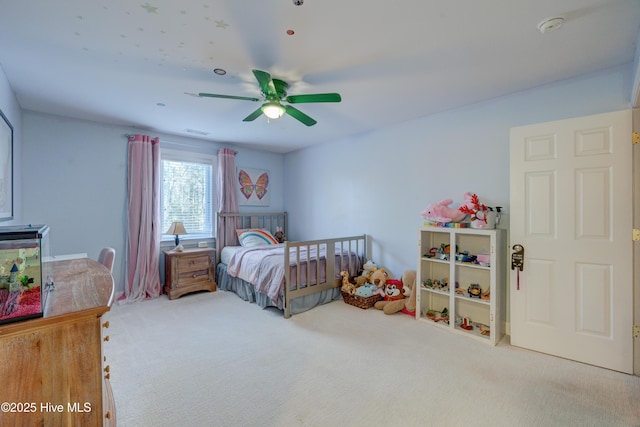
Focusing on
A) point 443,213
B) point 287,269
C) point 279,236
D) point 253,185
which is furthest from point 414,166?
point 253,185

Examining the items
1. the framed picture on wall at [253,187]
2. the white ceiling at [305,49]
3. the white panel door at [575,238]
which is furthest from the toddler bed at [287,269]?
the white panel door at [575,238]

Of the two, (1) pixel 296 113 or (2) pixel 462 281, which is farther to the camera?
(2) pixel 462 281

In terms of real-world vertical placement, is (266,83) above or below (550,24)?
below

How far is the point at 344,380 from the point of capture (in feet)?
6.70

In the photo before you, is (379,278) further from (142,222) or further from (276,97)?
(142,222)

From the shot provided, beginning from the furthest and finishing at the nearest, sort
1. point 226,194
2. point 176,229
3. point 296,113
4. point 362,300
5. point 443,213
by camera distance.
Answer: point 226,194
point 176,229
point 362,300
point 443,213
point 296,113

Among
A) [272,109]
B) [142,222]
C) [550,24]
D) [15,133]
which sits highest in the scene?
[550,24]

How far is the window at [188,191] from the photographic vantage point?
14.3ft

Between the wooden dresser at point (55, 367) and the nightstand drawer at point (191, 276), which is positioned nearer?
the wooden dresser at point (55, 367)

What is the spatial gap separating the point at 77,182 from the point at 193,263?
179cm

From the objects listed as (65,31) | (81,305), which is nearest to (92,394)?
(81,305)

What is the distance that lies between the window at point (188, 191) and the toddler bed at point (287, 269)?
0.36 metres

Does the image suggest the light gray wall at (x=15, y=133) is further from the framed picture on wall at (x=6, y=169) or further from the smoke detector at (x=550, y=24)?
the smoke detector at (x=550, y=24)

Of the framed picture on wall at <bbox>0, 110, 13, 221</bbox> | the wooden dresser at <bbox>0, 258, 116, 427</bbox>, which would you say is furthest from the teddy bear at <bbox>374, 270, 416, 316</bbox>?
the framed picture on wall at <bbox>0, 110, 13, 221</bbox>
